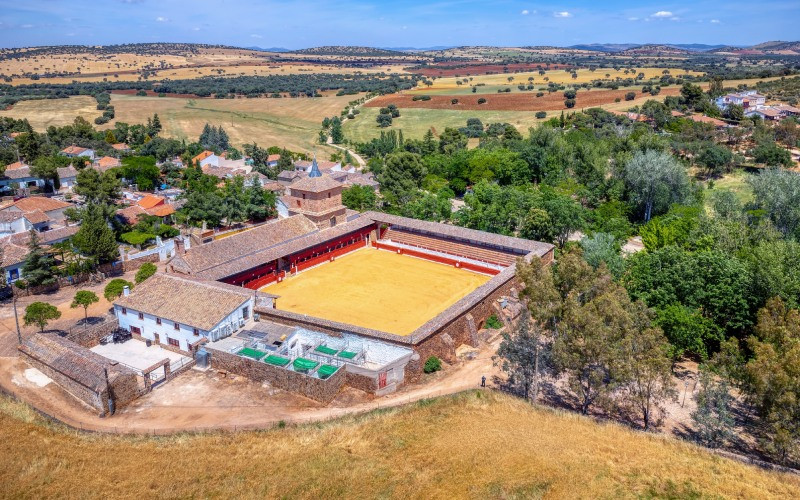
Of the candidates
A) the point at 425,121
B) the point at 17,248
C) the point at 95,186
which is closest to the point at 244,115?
the point at 425,121

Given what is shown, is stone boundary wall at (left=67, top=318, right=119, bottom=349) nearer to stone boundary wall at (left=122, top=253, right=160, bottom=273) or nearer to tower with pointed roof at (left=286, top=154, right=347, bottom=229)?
stone boundary wall at (left=122, top=253, right=160, bottom=273)

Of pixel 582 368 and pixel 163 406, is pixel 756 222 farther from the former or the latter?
pixel 163 406

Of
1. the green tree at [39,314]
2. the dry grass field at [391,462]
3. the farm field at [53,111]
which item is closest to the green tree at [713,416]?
the dry grass field at [391,462]

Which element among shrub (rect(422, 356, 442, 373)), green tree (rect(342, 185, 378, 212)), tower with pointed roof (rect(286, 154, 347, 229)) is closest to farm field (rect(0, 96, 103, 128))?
green tree (rect(342, 185, 378, 212))

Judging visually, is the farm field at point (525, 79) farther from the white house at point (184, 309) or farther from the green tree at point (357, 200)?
the white house at point (184, 309)

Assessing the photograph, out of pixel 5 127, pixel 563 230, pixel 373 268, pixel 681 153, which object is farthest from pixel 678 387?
pixel 5 127

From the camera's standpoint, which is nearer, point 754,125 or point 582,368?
point 582,368
